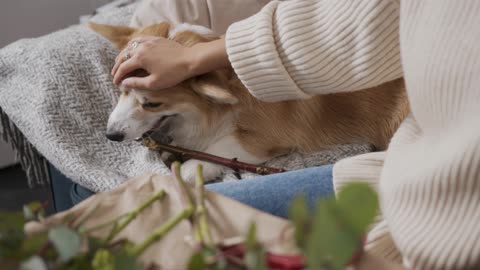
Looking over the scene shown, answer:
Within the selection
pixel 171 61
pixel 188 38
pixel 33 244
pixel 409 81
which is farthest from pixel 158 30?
pixel 33 244

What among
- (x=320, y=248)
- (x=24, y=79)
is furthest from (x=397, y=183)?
(x=24, y=79)

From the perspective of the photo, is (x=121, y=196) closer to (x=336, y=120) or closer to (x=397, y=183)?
(x=397, y=183)

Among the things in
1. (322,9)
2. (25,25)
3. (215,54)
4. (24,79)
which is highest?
(322,9)

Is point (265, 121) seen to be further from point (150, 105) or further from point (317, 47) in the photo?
point (317, 47)

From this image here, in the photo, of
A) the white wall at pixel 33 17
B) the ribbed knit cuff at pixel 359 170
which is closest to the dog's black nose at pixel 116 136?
the ribbed knit cuff at pixel 359 170

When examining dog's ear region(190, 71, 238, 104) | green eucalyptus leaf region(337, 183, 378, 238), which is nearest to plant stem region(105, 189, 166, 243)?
green eucalyptus leaf region(337, 183, 378, 238)

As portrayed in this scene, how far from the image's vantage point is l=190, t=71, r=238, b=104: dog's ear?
45.3 inches

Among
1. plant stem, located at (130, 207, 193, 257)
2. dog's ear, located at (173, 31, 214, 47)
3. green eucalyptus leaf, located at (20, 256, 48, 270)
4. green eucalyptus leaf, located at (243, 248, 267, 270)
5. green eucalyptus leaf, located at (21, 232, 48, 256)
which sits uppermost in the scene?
green eucalyptus leaf, located at (243, 248, 267, 270)

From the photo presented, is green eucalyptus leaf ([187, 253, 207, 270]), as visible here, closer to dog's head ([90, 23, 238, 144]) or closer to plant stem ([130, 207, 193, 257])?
plant stem ([130, 207, 193, 257])

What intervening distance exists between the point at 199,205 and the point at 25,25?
219 cm

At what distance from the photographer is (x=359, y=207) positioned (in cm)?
31

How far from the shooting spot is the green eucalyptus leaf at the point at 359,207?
31 cm

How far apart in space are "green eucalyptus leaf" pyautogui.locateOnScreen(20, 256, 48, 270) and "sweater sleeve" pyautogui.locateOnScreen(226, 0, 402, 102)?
69 cm

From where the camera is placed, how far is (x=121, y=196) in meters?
0.58
